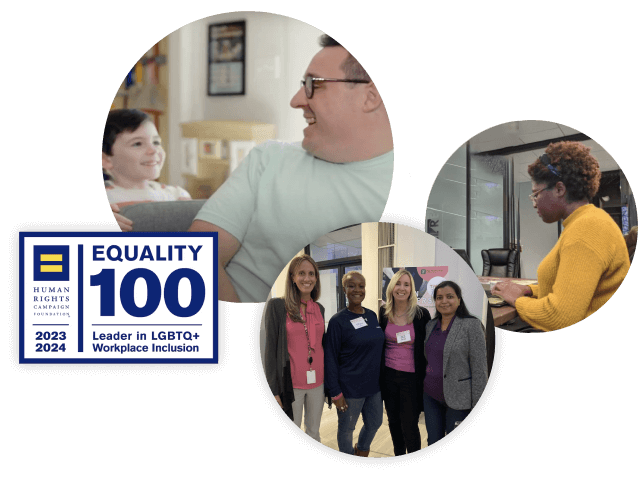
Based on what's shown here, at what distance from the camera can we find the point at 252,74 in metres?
2.83

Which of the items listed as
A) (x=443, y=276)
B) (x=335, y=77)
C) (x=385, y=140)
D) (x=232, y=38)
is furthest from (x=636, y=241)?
(x=232, y=38)

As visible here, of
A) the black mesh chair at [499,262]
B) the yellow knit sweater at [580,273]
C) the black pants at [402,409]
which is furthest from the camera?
the black mesh chair at [499,262]

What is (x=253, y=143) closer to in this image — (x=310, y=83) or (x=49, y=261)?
(x=310, y=83)

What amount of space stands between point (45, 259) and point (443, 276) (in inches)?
68.2

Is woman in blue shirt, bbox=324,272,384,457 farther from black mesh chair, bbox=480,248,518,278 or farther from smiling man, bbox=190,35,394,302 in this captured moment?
black mesh chair, bbox=480,248,518,278

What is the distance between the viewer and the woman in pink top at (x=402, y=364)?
246cm

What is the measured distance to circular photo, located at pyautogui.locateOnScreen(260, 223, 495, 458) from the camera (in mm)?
2465

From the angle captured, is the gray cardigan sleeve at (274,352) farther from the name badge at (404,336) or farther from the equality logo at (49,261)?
the equality logo at (49,261)

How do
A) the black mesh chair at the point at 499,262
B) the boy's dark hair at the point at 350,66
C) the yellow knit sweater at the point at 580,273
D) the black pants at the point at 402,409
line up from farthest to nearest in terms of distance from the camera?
1. the black mesh chair at the point at 499,262
2. the yellow knit sweater at the point at 580,273
3. the boy's dark hair at the point at 350,66
4. the black pants at the point at 402,409

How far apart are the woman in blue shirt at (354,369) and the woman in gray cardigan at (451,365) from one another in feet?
0.73

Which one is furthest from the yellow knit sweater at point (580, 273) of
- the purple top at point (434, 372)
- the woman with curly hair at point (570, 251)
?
the purple top at point (434, 372)

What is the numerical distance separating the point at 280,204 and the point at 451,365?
1.09 m

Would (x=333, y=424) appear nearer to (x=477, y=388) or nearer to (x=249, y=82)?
(x=477, y=388)

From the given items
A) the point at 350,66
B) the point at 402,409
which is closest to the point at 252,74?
the point at 350,66
